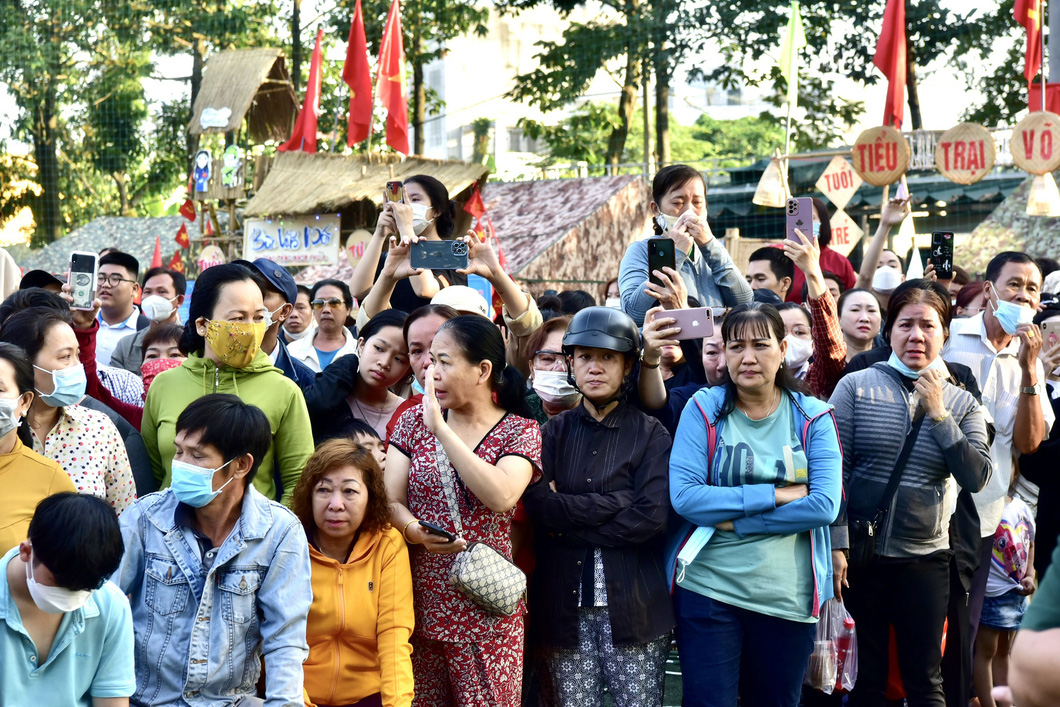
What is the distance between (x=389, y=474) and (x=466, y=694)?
79cm

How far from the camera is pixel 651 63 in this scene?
17.0 m

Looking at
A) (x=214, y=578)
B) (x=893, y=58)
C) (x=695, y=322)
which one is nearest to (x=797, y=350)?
(x=695, y=322)

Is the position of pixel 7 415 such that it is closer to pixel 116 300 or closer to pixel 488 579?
pixel 488 579

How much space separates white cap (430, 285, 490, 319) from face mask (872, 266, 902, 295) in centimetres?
303

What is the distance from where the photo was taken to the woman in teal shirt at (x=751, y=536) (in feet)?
13.1

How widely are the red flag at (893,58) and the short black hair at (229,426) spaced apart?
315 inches

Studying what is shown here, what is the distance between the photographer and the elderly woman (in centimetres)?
448

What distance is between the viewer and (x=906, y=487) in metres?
4.54

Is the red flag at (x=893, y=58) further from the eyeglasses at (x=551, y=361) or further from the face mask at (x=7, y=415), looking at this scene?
the face mask at (x=7, y=415)

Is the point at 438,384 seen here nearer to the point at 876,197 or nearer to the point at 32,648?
the point at 32,648

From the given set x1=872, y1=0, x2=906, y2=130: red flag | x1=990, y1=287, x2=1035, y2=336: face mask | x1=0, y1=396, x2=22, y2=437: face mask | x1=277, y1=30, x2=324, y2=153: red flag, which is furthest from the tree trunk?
x1=0, y1=396, x2=22, y2=437: face mask

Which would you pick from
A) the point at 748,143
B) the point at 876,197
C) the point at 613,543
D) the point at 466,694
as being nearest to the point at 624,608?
the point at 613,543

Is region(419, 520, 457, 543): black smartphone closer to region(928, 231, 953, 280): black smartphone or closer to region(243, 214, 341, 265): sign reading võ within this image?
region(928, 231, 953, 280): black smartphone

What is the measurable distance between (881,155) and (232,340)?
5595 millimetres
